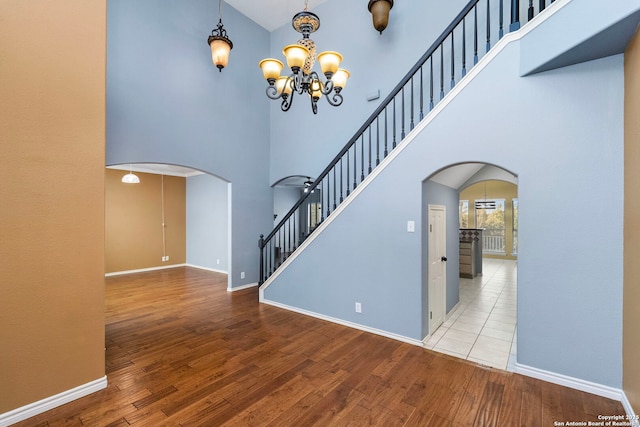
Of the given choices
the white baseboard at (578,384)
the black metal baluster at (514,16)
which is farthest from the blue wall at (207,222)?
the black metal baluster at (514,16)

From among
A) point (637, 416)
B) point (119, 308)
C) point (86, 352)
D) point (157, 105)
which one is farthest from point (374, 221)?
point (119, 308)

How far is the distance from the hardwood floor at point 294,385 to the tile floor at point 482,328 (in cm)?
26

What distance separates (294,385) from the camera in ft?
8.55

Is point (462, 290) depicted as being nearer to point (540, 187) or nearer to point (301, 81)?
point (540, 187)

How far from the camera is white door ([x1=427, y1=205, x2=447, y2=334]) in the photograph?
372 centimetres

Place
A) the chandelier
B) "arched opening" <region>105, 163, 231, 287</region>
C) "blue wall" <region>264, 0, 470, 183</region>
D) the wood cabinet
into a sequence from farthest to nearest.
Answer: "arched opening" <region>105, 163, 231, 287</region>, the wood cabinet, "blue wall" <region>264, 0, 470, 183</region>, the chandelier

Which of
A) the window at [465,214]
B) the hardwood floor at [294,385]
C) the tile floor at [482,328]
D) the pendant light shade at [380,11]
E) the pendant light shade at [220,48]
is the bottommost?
the tile floor at [482,328]

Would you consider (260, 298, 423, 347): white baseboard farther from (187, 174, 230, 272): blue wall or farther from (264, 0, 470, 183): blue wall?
(187, 174, 230, 272): blue wall

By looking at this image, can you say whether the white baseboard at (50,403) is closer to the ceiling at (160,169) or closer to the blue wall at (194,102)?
the blue wall at (194,102)

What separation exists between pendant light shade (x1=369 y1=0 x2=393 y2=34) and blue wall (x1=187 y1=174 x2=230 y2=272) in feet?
16.7

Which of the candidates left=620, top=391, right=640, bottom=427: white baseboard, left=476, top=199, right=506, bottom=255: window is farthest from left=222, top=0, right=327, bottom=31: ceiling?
left=476, top=199, right=506, bottom=255: window

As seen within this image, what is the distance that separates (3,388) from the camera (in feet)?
6.82

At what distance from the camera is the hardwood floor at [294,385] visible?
7.17 ft

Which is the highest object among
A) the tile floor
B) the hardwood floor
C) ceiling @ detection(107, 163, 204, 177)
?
ceiling @ detection(107, 163, 204, 177)
